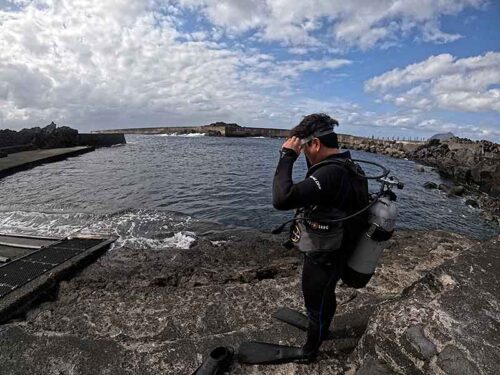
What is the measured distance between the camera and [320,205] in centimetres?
257

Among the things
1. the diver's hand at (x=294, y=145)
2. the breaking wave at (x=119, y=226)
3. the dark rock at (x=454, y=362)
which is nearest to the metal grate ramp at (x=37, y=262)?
the breaking wave at (x=119, y=226)

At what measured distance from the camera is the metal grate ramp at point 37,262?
500 centimetres

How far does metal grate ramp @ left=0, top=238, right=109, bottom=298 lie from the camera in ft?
16.4

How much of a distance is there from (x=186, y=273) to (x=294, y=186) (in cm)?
408

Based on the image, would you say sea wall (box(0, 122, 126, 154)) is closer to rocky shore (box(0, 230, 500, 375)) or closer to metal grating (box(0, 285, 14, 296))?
metal grating (box(0, 285, 14, 296))

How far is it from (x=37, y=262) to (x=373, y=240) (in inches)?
238

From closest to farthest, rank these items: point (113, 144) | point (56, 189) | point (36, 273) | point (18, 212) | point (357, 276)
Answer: point (357, 276)
point (36, 273)
point (18, 212)
point (56, 189)
point (113, 144)

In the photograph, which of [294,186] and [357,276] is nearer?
[294,186]

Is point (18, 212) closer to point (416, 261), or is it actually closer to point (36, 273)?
point (36, 273)

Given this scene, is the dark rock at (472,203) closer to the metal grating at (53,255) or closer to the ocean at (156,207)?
the ocean at (156,207)

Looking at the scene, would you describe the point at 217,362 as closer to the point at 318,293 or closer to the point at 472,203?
the point at 318,293

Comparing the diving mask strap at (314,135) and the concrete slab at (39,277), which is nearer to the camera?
the diving mask strap at (314,135)

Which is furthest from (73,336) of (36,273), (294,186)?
(294,186)

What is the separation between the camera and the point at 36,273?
5348 millimetres
